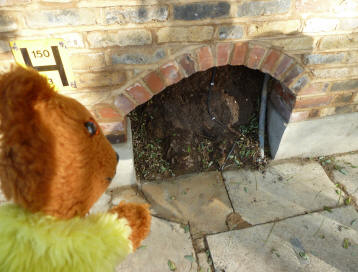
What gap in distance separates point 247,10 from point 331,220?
1.69 meters

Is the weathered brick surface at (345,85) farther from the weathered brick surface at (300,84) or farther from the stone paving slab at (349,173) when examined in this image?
the stone paving slab at (349,173)

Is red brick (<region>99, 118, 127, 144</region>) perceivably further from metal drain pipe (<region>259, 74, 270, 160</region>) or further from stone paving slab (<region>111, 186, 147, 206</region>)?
metal drain pipe (<region>259, 74, 270, 160</region>)

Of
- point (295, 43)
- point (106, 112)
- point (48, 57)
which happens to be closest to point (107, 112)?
point (106, 112)

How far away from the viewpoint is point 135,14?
1.40m

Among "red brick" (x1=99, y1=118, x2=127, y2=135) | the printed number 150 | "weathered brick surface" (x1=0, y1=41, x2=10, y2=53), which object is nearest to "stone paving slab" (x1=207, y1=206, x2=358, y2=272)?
"red brick" (x1=99, y1=118, x2=127, y2=135)

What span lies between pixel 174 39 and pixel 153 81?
0.96 ft

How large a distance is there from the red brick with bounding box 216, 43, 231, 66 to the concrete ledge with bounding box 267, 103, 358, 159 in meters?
0.89

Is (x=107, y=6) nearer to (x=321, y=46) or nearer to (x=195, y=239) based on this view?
(x=321, y=46)

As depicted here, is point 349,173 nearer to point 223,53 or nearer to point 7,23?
point 223,53

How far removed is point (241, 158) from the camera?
2.45m

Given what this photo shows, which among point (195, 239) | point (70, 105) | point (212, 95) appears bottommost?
point (195, 239)

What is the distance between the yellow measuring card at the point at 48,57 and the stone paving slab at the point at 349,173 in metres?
2.35

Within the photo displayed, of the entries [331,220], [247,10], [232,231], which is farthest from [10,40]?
[331,220]

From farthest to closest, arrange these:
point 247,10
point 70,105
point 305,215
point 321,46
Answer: point 305,215
point 321,46
point 247,10
point 70,105
